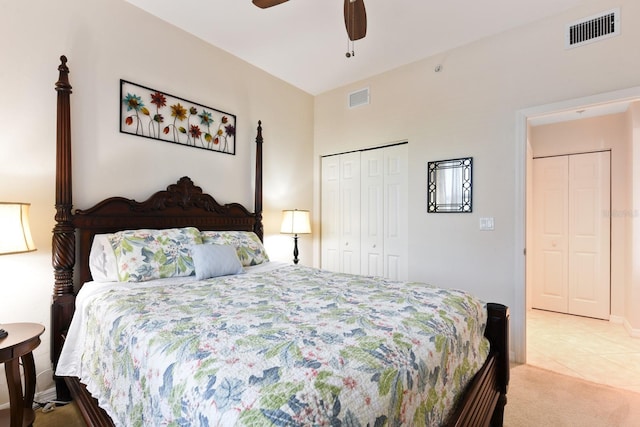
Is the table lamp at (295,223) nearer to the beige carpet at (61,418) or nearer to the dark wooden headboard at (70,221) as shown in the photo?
the dark wooden headboard at (70,221)

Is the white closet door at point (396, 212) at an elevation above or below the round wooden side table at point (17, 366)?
above

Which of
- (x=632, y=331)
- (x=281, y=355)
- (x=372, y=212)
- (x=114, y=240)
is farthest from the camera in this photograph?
(x=372, y=212)

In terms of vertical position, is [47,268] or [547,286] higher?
[47,268]

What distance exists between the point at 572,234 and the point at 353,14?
401cm

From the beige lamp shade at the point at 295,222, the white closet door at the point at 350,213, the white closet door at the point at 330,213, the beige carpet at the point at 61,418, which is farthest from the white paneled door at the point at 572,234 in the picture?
the beige carpet at the point at 61,418

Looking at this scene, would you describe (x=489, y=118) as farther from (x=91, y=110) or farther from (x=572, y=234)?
(x=91, y=110)

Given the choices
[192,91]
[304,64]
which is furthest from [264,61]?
[192,91]

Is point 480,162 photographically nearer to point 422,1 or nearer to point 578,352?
point 422,1

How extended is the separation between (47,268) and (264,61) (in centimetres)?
272

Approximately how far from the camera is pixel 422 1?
2.42 metres

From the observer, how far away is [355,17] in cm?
201

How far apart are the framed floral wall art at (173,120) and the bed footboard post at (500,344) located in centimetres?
272

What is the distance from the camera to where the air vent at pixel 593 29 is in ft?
7.69

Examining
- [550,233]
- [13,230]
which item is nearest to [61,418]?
[13,230]
